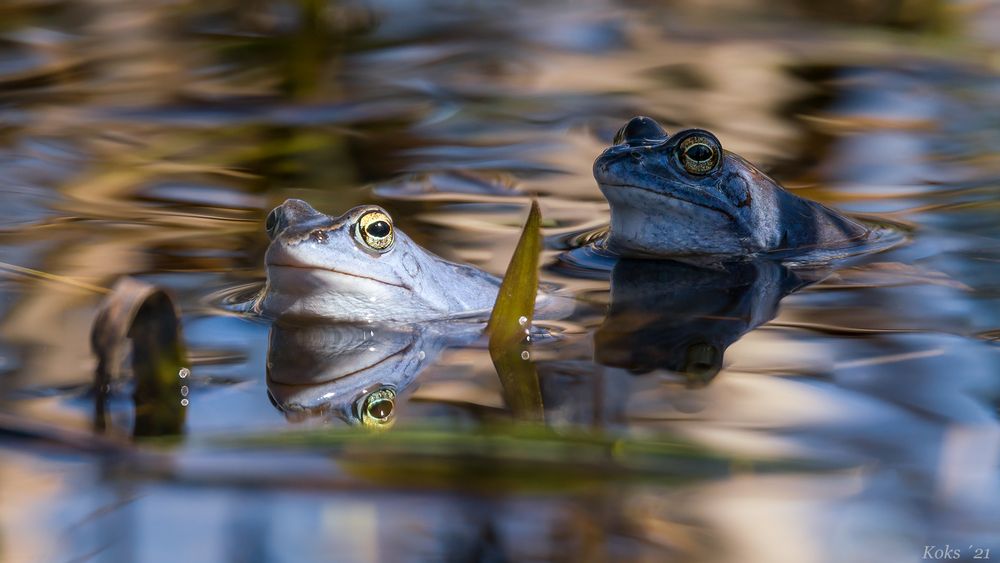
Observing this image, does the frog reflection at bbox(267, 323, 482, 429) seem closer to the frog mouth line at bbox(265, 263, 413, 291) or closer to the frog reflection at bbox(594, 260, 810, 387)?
the frog mouth line at bbox(265, 263, 413, 291)

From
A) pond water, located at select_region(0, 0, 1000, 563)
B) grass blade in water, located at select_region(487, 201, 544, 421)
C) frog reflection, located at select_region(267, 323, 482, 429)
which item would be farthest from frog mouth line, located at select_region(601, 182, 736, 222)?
grass blade in water, located at select_region(487, 201, 544, 421)

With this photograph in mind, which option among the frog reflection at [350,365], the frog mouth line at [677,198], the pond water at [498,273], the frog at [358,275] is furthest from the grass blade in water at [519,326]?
the frog mouth line at [677,198]

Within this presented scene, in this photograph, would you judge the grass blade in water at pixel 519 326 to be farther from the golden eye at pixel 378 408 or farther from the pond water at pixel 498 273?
the golden eye at pixel 378 408

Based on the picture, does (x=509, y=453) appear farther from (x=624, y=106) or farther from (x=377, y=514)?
(x=624, y=106)

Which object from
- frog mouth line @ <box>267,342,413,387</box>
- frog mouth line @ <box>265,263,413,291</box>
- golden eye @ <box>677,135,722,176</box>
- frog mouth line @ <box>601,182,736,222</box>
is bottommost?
frog mouth line @ <box>267,342,413,387</box>

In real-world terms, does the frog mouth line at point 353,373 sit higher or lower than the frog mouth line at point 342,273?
→ lower

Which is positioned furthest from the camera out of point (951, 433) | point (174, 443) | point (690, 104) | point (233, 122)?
point (690, 104)

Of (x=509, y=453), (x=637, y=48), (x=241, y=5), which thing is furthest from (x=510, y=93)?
(x=509, y=453)
